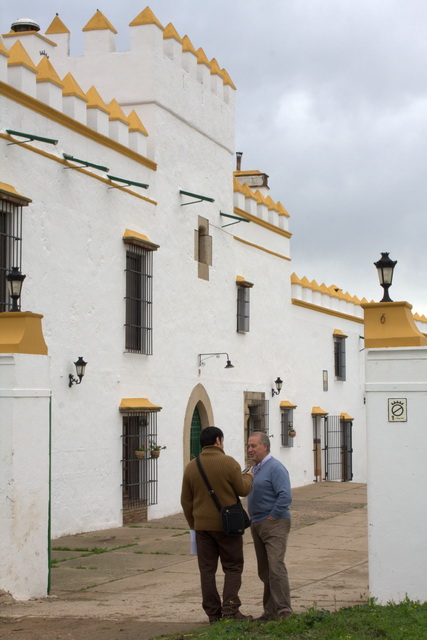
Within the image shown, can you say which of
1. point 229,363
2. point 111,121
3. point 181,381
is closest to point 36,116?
point 111,121

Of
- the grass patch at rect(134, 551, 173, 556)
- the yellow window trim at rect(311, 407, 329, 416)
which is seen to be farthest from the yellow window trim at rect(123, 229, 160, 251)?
the yellow window trim at rect(311, 407, 329, 416)

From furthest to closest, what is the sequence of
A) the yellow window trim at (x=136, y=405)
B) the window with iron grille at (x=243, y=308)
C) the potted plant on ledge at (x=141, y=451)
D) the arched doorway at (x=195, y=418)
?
the window with iron grille at (x=243, y=308) < the arched doorway at (x=195, y=418) < the potted plant on ledge at (x=141, y=451) < the yellow window trim at (x=136, y=405)

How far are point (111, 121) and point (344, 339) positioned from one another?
13.3m

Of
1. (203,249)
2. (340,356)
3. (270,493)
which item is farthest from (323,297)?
(270,493)

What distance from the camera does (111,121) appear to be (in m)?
15.0

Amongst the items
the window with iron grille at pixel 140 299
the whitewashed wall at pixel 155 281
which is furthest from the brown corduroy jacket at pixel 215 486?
the window with iron grille at pixel 140 299

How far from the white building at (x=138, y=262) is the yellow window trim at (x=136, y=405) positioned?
0.04m

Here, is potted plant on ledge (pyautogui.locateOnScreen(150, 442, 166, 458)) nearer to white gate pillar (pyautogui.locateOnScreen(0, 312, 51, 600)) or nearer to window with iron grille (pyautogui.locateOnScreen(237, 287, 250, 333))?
window with iron grille (pyautogui.locateOnScreen(237, 287, 250, 333))

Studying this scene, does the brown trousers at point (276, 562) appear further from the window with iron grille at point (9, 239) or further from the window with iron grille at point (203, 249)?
the window with iron grille at point (203, 249)

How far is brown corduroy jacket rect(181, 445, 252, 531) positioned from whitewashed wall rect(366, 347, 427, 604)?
1442mm

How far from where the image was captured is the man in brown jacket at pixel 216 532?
7.11m

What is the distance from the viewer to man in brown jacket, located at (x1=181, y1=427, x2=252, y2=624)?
7.11 m

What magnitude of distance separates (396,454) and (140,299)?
8097mm

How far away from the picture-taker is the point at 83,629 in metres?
7.38
